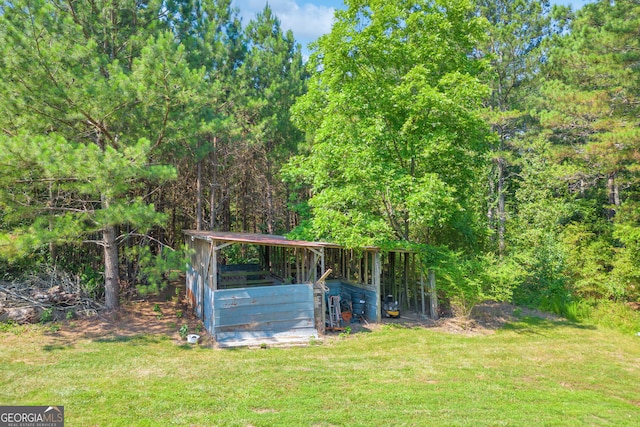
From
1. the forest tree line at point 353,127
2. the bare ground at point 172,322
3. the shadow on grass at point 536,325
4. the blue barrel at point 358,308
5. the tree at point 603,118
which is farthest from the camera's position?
the blue barrel at point 358,308

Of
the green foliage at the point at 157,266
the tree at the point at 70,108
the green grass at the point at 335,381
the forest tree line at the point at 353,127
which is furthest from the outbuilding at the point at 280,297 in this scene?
the tree at the point at 70,108

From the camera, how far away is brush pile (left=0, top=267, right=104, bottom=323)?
399 inches

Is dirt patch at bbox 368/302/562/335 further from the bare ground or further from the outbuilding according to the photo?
the outbuilding

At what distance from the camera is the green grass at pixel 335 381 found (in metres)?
5.45

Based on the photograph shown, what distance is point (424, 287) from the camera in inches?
506

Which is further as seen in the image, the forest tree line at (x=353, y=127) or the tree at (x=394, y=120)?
the tree at (x=394, y=120)

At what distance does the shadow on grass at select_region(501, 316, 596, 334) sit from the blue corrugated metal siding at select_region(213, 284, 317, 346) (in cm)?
583

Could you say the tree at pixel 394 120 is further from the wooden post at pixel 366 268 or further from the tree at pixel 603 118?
the tree at pixel 603 118

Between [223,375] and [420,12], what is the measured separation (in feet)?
35.7

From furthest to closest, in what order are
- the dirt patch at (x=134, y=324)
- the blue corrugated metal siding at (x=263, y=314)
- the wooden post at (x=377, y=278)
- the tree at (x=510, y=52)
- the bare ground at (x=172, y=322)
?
the tree at (x=510, y=52)
the wooden post at (x=377, y=278)
the bare ground at (x=172, y=322)
the dirt patch at (x=134, y=324)
the blue corrugated metal siding at (x=263, y=314)

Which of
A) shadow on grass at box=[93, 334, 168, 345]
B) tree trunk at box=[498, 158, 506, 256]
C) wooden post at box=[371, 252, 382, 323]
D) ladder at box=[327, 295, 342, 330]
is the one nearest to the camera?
shadow on grass at box=[93, 334, 168, 345]

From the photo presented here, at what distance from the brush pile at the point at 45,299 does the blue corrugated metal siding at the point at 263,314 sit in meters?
4.15

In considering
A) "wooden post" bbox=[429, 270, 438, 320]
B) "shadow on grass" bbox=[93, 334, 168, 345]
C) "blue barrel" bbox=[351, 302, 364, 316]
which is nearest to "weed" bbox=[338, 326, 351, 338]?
"blue barrel" bbox=[351, 302, 364, 316]

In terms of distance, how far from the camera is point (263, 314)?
9.68 m
